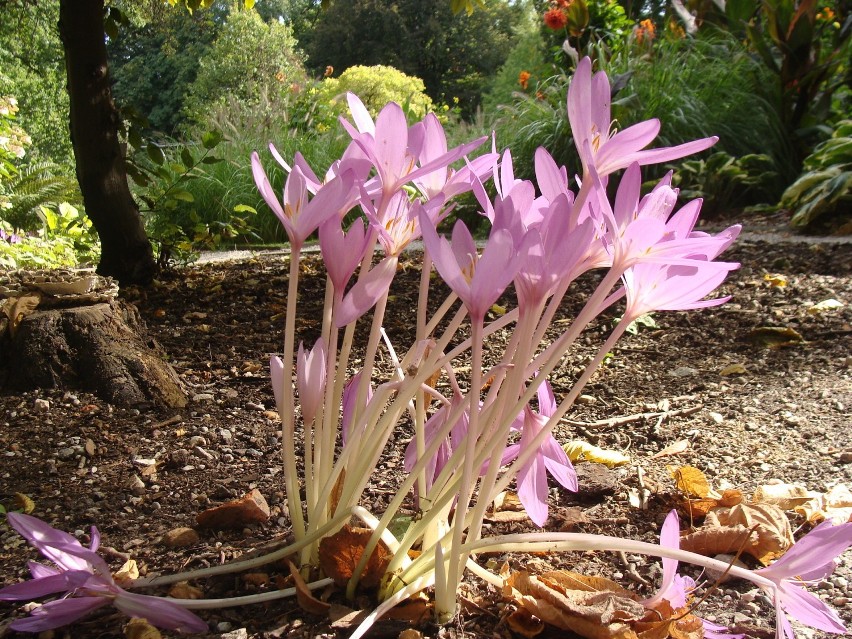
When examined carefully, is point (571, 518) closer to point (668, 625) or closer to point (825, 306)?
point (668, 625)

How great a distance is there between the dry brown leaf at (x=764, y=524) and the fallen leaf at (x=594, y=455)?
0.39 metres

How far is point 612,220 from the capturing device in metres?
0.75

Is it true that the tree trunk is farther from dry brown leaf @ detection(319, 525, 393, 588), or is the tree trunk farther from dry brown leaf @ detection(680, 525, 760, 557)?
dry brown leaf @ detection(680, 525, 760, 557)

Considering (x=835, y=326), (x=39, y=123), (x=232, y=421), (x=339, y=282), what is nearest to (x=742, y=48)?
(x=835, y=326)

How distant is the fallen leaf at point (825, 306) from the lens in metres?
2.91

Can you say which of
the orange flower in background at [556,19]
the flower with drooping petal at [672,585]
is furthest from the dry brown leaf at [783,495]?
the orange flower in background at [556,19]

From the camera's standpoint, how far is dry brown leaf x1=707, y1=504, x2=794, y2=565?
1.25 m

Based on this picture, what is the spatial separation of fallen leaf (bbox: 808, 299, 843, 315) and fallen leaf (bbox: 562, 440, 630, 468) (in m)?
1.61

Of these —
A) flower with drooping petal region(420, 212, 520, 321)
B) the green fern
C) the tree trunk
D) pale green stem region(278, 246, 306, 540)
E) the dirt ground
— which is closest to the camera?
flower with drooping petal region(420, 212, 520, 321)

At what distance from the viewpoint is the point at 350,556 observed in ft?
3.25

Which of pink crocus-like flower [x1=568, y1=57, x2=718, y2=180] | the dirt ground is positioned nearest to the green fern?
the dirt ground

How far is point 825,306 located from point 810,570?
8.09 ft

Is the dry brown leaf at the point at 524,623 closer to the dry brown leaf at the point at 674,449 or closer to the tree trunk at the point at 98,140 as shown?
the dry brown leaf at the point at 674,449

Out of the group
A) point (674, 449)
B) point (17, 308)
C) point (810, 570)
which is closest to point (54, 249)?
point (17, 308)
